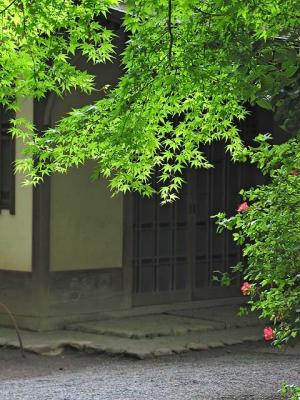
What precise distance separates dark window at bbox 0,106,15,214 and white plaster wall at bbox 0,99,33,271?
12 centimetres

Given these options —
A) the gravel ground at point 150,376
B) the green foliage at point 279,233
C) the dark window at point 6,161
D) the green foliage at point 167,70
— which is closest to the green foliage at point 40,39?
the green foliage at point 167,70

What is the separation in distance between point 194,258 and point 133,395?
521cm

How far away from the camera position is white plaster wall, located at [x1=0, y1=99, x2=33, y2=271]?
11.0 m

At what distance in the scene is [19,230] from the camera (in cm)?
1109

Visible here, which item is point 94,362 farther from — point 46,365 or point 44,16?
point 44,16

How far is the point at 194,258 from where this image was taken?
12.9 m

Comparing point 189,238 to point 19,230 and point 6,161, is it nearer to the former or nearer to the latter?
point 19,230

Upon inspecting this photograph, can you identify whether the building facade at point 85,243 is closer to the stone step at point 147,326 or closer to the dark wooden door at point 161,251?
the dark wooden door at point 161,251

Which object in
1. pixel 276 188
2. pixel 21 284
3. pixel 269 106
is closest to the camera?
pixel 269 106

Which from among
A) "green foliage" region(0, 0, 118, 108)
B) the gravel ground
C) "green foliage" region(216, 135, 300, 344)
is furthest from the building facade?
"green foliage" region(216, 135, 300, 344)

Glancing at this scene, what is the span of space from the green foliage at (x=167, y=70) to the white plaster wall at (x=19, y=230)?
15.3 ft

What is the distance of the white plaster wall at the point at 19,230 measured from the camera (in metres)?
11.0

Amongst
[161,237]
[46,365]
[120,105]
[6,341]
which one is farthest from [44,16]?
[161,237]

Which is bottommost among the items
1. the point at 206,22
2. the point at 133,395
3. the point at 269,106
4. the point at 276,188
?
the point at 133,395
